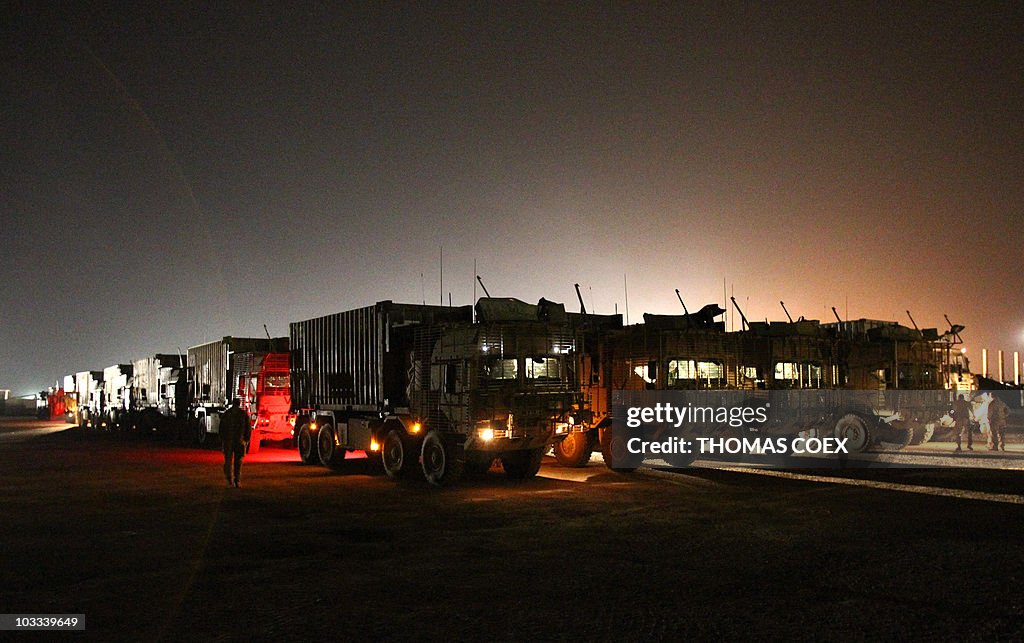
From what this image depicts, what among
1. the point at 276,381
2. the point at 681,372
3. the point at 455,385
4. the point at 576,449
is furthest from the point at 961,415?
the point at 276,381

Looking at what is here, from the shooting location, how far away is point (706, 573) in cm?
886

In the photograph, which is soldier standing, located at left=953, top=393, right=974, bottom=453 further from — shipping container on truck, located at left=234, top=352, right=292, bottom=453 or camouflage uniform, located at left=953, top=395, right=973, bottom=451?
shipping container on truck, located at left=234, top=352, right=292, bottom=453

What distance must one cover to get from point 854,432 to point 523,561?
1623 cm

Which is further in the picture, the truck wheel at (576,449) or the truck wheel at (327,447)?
the truck wheel at (327,447)

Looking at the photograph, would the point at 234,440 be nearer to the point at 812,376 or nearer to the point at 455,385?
the point at 455,385

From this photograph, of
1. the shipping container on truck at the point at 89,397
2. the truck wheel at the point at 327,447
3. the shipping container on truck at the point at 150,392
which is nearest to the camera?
the truck wheel at the point at 327,447

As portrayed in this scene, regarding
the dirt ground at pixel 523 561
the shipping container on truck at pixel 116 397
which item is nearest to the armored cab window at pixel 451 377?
the dirt ground at pixel 523 561

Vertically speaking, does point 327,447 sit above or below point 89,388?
below

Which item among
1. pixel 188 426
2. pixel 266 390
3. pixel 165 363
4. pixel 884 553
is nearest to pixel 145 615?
pixel 884 553

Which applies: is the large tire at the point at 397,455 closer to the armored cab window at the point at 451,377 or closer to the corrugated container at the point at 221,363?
the armored cab window at the point at 451,377

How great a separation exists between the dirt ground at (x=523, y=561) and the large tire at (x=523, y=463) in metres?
1.17

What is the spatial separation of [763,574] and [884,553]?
6.50ft

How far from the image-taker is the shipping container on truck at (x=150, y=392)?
3806cm

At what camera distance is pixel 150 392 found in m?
39.8
